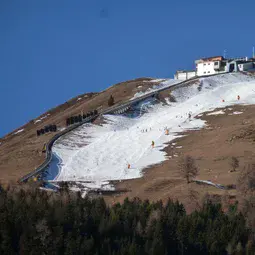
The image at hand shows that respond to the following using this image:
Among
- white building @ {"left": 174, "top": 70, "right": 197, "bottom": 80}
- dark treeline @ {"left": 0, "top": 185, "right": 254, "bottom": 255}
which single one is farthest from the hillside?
dark treeline @ {"left": 0, "top": 185, "right": 254, "bottom": 255}

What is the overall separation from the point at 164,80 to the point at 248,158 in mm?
60149

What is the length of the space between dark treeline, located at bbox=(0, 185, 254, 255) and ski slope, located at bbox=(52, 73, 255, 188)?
13.9m

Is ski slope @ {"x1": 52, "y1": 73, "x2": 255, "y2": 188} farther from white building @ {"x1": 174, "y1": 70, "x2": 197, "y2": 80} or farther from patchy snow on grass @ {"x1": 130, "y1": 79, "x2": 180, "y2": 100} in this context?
white building @ {"x1": 174, "y1": 70, "x2": 197, "y2": 80}

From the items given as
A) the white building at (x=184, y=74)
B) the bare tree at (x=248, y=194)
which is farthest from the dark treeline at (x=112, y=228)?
the white building at (x=184, y=74)

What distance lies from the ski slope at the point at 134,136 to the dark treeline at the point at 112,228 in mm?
13889

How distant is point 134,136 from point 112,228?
127 ft

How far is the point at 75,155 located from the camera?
57.9 metres

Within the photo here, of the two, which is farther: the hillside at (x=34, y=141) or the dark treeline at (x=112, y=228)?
the hillside at (x=34, y=141)

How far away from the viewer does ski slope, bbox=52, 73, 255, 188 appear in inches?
2039

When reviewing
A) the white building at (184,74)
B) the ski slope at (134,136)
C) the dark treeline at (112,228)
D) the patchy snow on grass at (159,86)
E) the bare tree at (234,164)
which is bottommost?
the dark treeline at (112,228)

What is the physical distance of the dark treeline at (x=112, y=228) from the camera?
26.7m

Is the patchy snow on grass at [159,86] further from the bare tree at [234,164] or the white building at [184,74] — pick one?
the bare tree at [234,164]

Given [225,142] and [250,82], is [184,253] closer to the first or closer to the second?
[225,142]

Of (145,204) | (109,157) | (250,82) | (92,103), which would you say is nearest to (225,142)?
(109,157)
